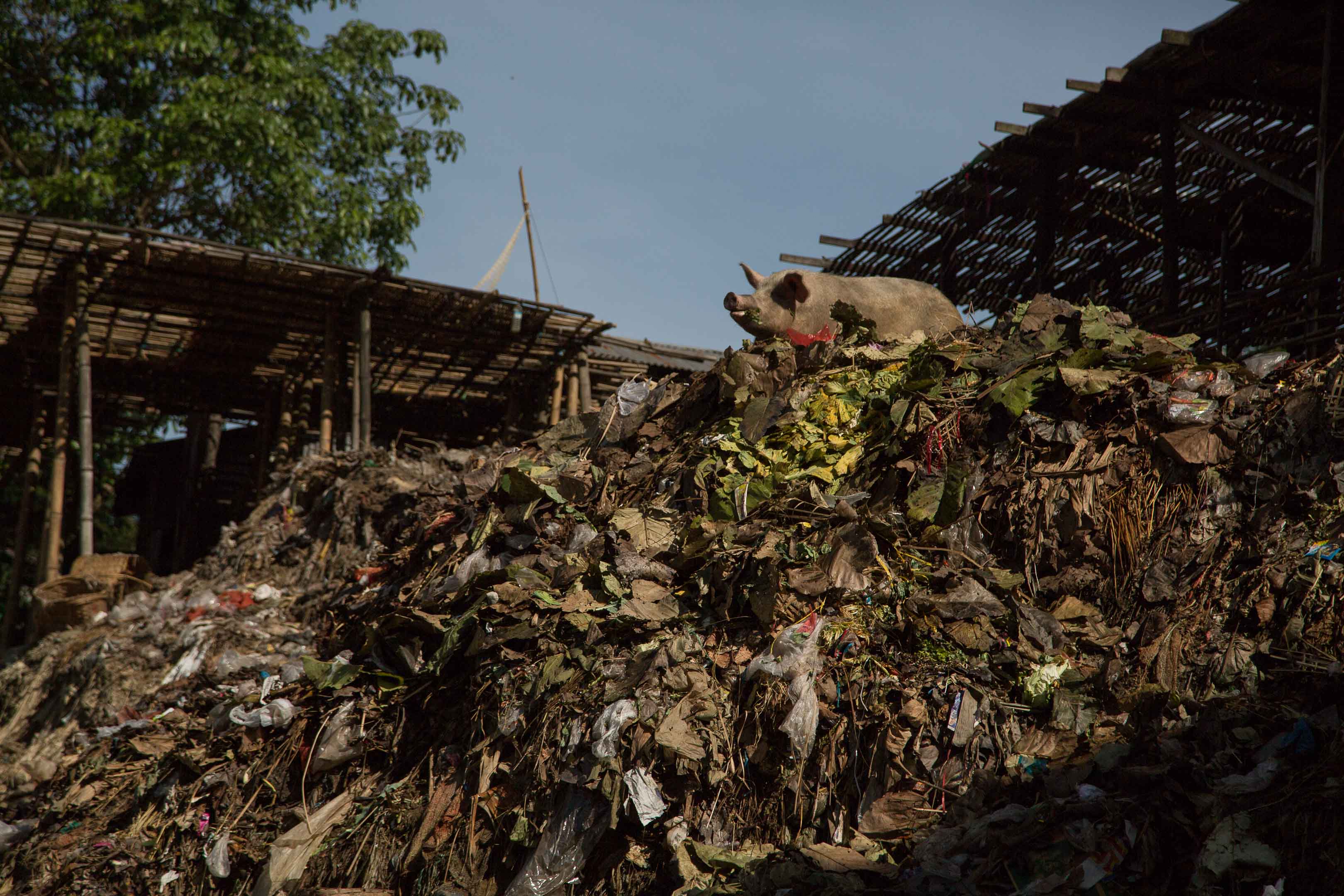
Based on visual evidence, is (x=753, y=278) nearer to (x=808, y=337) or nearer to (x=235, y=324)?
(x=808, y=337)

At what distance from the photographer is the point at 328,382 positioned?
33.1ft

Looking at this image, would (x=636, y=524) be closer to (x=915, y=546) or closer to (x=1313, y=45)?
(x=915, y=546)

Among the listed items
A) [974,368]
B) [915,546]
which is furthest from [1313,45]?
[915,546]

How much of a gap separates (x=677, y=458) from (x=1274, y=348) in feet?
13.9

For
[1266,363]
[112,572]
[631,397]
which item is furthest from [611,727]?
[112,572]

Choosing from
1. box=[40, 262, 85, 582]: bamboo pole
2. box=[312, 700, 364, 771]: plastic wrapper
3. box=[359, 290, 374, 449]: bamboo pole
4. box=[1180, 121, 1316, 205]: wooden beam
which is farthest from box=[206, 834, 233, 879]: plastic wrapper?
box=[1180, 121, 1316, 205]: wooden beam

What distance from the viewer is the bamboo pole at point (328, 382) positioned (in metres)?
9.91

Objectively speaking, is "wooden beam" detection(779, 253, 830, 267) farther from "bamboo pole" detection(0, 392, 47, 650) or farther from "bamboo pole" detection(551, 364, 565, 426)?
"bamboo pole" detection(0, 392, 47, 650)

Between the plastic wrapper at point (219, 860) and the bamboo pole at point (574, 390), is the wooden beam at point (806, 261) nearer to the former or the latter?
the bamboo pole at point (574, 390)

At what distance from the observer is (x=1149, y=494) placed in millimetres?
4160

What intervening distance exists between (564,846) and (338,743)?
1274 mm

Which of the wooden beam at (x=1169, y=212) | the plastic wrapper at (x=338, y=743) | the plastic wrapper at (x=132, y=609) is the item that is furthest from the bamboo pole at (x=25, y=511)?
the wooden beam at (x=1169, y=212)

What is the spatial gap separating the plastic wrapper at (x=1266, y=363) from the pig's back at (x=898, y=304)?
6.01 ft

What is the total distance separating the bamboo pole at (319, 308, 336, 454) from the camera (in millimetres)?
9906
